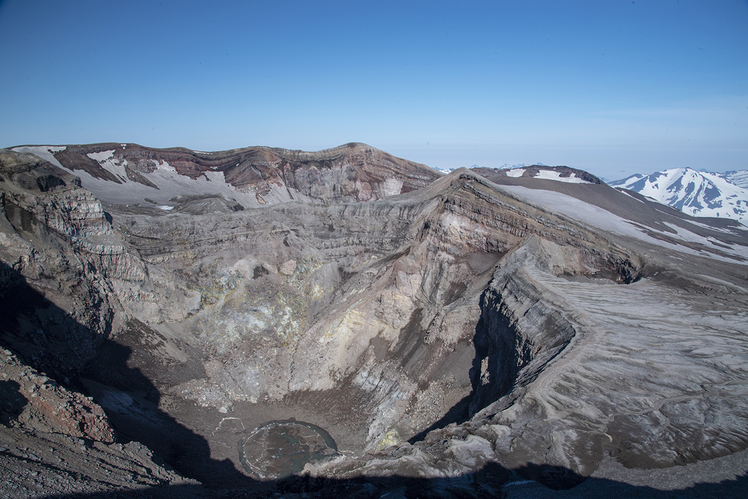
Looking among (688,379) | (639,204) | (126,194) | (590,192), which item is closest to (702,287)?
(688,379)

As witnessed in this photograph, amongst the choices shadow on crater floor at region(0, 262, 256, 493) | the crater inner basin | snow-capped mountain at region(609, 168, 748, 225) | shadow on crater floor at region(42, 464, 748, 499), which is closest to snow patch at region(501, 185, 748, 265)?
shadow on crater floor at region(42, 464, 748, 499)

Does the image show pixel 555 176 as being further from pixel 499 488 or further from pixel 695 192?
pixel 695 192

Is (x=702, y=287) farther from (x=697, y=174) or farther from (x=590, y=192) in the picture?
(x=697, y=174)

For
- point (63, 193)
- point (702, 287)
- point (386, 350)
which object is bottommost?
point (386, 350)

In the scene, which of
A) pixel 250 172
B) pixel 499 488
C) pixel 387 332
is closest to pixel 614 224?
pixel 387 332

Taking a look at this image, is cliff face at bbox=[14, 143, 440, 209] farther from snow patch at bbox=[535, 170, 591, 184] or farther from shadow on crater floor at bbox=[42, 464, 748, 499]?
shadow on crater floor at bbox=[42, 464, 748, 499]
